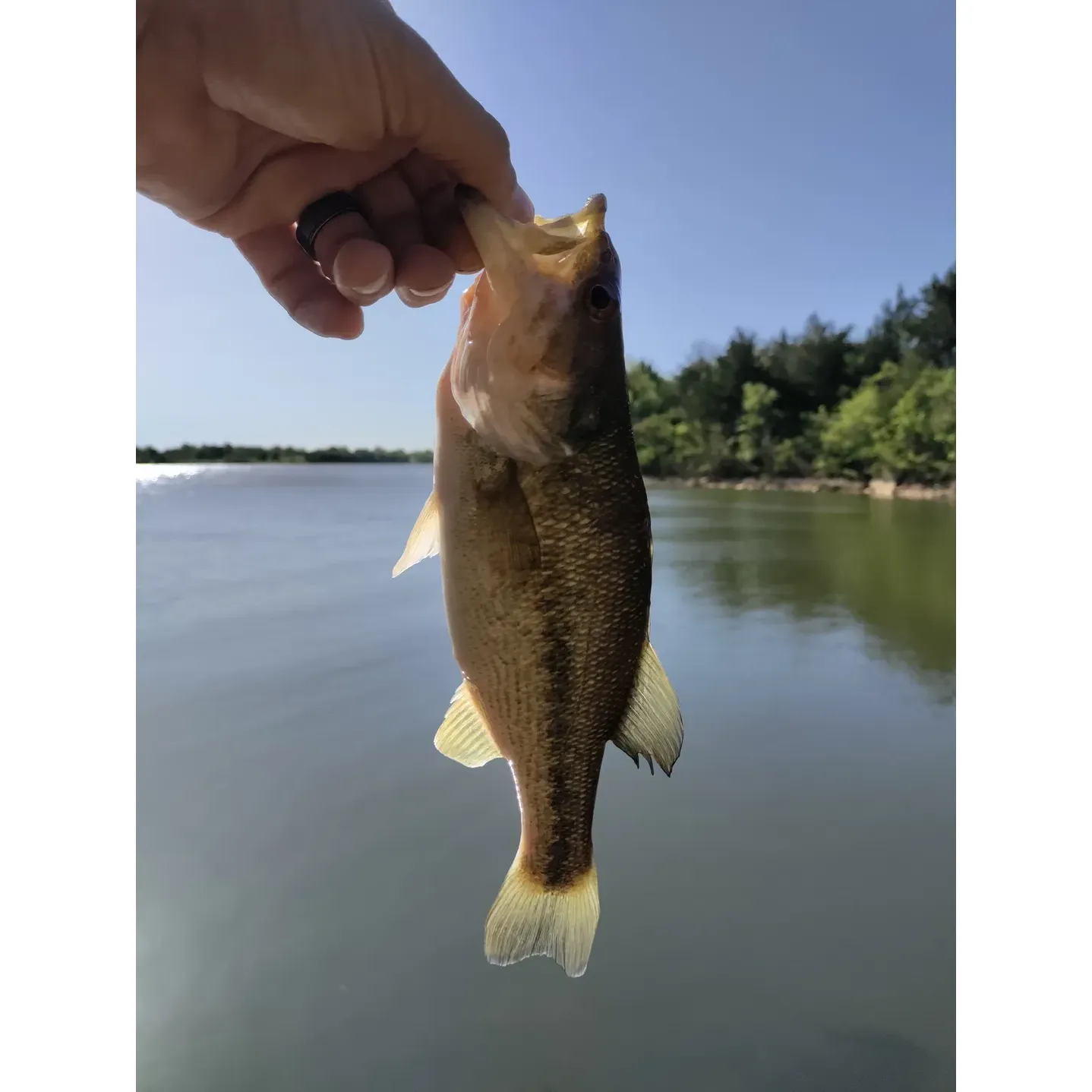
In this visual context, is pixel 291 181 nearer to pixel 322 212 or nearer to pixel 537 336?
pixel 322 212

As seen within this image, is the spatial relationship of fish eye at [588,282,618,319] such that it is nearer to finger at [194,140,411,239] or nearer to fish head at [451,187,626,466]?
fish head at [451,187,626,466]

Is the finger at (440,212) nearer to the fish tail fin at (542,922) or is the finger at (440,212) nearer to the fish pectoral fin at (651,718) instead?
the fish pectoral fin at (651,718)

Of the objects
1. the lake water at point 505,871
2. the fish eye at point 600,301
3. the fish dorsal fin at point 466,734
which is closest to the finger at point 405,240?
the fish eye at point 600,301

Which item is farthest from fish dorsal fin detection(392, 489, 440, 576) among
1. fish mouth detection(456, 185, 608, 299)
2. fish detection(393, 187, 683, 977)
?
fish mouth detection(456, 185, 608, 299)

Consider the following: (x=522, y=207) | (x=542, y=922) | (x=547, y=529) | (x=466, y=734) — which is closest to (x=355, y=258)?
(x=522, y=207)
